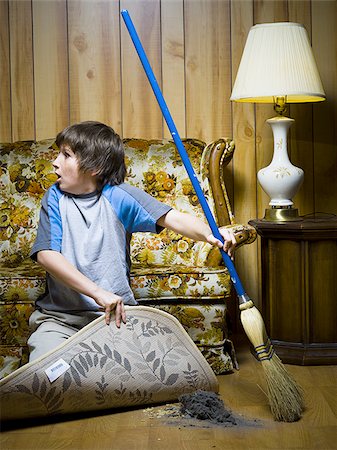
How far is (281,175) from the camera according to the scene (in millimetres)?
3068

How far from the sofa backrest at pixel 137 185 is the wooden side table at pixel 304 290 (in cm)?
35

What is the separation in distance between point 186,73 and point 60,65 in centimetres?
57

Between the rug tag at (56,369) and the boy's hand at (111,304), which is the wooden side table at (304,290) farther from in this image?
the rug tag at (56,369)

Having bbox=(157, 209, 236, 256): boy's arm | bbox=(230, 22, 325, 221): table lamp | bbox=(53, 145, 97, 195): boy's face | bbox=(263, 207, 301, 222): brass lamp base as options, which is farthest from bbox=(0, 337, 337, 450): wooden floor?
bbox=(230, 22, 325, 221): table lamp

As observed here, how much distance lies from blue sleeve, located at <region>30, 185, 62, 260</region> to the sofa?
0.36 meters

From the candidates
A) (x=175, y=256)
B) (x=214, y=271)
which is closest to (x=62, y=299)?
(x=214, y=271)

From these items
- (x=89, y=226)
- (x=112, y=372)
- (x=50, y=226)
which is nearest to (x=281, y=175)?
(x=89, y=226)

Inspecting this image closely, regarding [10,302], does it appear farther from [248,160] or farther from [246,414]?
[248,160]

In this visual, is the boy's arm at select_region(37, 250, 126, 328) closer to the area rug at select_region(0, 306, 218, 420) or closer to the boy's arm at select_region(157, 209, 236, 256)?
the area rug at select_region(0, 306, 218, 420)

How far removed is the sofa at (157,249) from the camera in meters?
2.71

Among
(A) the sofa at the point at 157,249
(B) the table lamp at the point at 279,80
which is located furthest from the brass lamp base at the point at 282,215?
(A) the sofa at the point at 157,249

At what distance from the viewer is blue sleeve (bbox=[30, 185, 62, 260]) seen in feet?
7.61

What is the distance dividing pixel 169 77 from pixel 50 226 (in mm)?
1373

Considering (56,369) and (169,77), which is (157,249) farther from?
(56,369)
